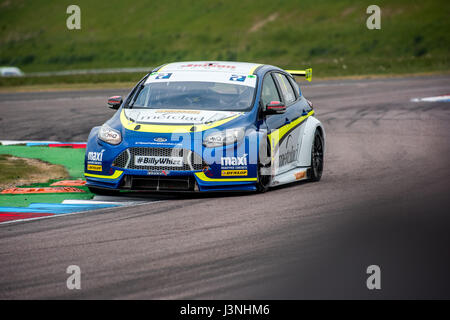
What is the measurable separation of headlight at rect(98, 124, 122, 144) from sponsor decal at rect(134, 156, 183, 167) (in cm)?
37

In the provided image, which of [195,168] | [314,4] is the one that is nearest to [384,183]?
[195,168]

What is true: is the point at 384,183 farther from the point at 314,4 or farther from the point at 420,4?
the point at 314,4

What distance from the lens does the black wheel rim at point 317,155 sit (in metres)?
10.8

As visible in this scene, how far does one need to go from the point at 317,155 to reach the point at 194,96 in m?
1.85

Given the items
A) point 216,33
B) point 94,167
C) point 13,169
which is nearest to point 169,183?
point 94,167

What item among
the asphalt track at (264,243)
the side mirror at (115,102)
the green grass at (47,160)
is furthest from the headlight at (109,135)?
the asphalt track at (264,243)

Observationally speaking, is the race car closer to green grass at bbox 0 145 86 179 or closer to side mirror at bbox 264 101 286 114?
side mirror at bbox 264 101 286 114

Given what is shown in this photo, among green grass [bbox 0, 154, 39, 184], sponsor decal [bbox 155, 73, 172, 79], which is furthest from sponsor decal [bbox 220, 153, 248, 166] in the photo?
green grass [bbox 0, 154, 39, 184]

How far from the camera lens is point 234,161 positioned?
9242 mm

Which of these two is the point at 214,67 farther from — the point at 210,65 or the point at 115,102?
the point at 115,102

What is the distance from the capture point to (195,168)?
9164 mm

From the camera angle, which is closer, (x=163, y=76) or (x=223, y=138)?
(x=223, y=138)

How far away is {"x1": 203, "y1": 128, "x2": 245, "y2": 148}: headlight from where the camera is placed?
9.23 m
